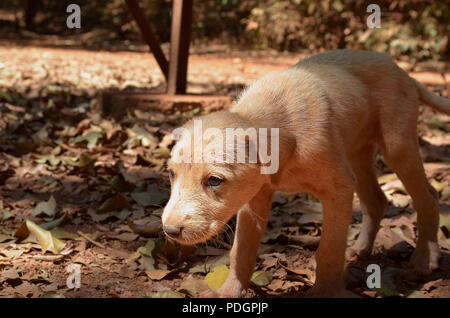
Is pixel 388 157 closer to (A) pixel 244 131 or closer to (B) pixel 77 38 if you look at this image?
(A) pixel 244 131

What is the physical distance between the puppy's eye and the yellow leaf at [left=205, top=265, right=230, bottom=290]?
3.35 feet

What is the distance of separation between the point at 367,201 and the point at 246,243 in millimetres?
1282

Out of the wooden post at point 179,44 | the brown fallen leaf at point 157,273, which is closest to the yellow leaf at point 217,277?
the brown fallen leaf at point 157,273

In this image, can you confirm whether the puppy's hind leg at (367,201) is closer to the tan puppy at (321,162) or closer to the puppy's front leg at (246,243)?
the tan puppy at (321,162)

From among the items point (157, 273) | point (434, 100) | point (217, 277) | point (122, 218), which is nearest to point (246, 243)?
point (217, 277)

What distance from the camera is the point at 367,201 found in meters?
4.36

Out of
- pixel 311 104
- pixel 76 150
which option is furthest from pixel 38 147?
pixel 311 104

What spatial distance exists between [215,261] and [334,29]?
33.4ft

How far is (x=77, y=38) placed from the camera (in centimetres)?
1673

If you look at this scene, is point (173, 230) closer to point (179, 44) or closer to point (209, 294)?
point (209, 294)

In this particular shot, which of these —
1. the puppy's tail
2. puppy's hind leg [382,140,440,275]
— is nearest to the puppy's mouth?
puppy's hind leg [382,140,440,275]

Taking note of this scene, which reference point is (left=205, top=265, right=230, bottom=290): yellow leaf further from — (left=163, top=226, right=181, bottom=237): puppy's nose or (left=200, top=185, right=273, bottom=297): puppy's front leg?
(left=163, top=226, right=181, bottom=237): puppy's nose

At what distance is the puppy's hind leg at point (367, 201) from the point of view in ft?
14.0

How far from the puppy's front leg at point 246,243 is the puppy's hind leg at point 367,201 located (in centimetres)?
102
